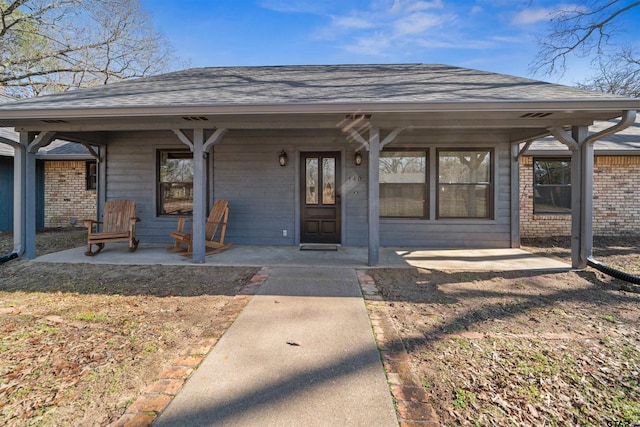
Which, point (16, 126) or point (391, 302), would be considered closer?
point (391, 302)

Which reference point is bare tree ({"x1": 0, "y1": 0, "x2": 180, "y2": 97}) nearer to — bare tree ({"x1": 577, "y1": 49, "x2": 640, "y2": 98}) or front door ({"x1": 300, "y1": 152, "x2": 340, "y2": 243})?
front door ({"x1": 300, "y1": 152, "x2": 340, "y2": 243})

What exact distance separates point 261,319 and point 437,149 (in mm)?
5240

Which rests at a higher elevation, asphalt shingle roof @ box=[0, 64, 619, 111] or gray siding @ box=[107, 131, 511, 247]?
asphalt shingle roof @ box=[0, 64, 619, 111]

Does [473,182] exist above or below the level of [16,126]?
below

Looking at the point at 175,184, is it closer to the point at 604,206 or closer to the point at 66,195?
the point at 66,195

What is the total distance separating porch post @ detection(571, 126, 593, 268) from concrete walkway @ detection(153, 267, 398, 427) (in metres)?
3.78

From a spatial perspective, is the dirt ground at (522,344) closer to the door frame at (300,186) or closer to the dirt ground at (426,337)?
the dirt ground at (426,337)

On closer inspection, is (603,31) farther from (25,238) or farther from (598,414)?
(25,238)

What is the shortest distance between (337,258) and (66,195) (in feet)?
30.1

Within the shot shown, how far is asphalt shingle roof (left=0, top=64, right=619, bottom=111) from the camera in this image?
4.32 meters

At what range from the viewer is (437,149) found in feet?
21.3

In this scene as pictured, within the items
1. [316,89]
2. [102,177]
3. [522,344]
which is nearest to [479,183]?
[316,89]

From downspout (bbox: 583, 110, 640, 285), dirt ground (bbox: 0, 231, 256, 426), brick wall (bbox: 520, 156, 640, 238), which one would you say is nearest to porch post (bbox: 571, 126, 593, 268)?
downspout (bbox: 583, 110, 640, 285)

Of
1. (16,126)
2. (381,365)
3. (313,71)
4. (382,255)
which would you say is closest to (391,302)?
(381,365)
